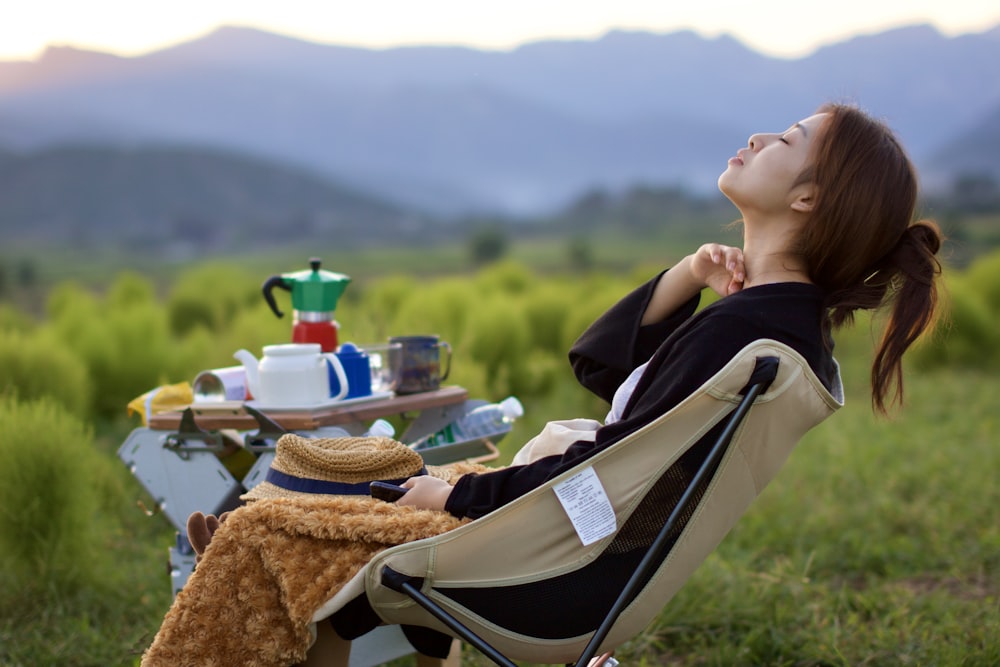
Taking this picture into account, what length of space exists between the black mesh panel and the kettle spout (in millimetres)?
1032

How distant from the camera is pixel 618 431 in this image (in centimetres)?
157

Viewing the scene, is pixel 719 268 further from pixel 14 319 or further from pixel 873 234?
pixel 14 319

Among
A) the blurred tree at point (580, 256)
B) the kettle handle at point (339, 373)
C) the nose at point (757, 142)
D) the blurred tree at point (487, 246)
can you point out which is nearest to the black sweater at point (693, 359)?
the nose at point (757, 142)

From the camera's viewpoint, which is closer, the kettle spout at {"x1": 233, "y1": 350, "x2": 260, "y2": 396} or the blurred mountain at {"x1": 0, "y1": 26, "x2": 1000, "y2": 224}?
the kettle spout at {"x1": 233, "y1": 350, "x2": 260, "y2": 396}

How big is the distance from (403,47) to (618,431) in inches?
3275

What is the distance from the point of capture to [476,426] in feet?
8.49

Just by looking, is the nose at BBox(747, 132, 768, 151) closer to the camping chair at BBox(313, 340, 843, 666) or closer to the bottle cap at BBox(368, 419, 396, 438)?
the camping chair at BBox(313, 340, 843, 666)

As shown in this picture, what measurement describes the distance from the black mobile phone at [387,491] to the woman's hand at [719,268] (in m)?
0.78

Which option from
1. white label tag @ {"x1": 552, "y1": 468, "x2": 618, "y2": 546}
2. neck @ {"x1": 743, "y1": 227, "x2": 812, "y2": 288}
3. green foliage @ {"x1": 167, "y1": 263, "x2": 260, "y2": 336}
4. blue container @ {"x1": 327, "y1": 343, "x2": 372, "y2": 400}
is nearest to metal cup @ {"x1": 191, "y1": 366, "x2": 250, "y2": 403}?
blue container @ {"x1": 327, "y1": 343, "x2": 372, "y2": 400}

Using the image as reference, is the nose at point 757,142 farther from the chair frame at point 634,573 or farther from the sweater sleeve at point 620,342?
the chair frame at point 634,573

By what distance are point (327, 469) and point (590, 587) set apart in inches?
22.2

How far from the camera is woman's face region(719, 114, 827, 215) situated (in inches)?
69.6

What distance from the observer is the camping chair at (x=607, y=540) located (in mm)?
1519

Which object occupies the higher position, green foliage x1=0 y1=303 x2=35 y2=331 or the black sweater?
the black sweater
